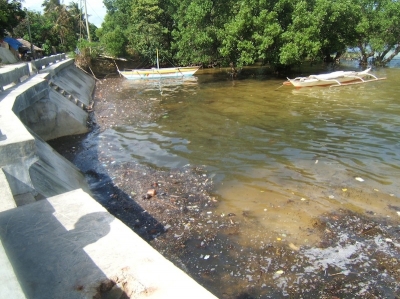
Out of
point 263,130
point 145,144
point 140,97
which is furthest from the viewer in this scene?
point 140,97

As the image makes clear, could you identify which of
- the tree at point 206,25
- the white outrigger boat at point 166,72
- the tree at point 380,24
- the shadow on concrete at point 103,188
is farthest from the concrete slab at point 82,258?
the tree at point 380,24

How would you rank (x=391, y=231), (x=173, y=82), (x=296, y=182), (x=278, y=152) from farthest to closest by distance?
(x=173, y=82) → (x=278, y=152) → (x=296, y=182) → (x=391, y=231)

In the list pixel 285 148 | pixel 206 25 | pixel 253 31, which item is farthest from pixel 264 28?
pixel 285 148

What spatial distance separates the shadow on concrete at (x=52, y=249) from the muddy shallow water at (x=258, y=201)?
2.23 m

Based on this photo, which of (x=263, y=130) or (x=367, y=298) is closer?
(x=367, y=298)

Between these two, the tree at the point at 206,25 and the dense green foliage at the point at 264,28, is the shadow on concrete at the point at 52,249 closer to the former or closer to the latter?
the dense green foliage at the point at 264,28

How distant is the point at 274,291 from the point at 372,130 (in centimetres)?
937

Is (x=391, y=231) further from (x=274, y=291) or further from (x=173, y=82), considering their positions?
(x=173, y=82)

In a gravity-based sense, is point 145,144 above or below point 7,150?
below

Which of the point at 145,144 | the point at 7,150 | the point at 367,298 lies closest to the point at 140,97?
the point at 145,144

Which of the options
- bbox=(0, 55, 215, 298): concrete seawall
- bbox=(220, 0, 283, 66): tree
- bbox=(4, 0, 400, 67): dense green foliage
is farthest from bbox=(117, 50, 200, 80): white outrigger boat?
bbox=(0, 55, 215, 298): concrete seawall

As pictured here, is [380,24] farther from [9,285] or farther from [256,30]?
[9,285]

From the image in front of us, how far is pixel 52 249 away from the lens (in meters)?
3.04

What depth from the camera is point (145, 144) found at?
11328 mm
